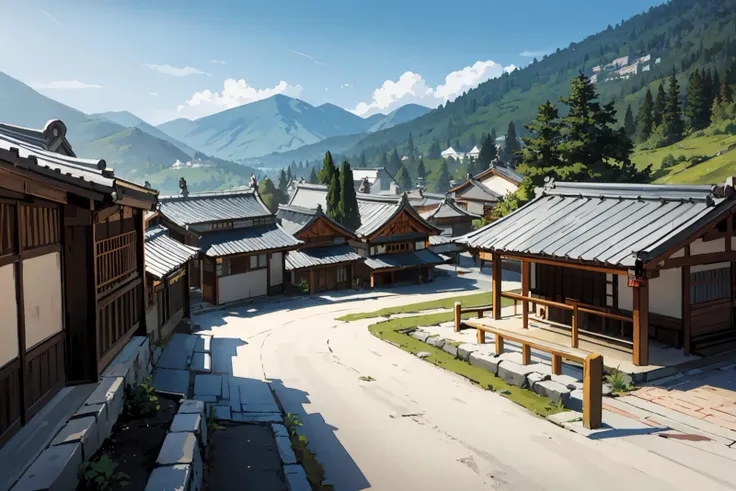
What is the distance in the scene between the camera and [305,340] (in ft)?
88.1

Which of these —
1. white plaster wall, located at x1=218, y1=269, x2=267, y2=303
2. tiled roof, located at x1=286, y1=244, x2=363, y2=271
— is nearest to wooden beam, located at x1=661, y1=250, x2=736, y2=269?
white plaster wall, located at x1=218, y1=269, x2=267, y2=303

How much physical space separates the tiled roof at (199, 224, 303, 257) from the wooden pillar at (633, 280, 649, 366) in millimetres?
26604

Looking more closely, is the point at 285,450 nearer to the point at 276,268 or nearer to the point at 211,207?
the point at 276,268

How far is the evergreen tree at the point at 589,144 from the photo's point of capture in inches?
1826

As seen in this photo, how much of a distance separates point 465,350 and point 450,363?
796 mm

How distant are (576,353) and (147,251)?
1539cm

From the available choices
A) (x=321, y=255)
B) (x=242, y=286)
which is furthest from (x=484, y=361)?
(x=321, y=255)

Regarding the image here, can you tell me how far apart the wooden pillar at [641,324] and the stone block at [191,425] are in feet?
42.2

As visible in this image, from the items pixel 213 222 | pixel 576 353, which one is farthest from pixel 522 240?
pixel 213 222

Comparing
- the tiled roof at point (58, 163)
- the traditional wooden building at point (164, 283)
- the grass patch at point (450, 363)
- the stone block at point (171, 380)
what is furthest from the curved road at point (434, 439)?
the tiled roof at point (58, 163)

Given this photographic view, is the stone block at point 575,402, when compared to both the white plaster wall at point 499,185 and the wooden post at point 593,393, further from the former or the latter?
the white plaster wall at point 499,185

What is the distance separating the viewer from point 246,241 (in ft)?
134

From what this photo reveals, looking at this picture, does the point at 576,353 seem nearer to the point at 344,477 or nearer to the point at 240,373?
the point at 344,477

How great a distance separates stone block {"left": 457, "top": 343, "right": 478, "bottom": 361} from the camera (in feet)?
69.7
